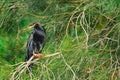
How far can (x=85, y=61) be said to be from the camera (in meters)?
2.93

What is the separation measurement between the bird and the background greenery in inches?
2.6

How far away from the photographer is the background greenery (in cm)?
284

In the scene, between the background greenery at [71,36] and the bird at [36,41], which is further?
the bird at [36,41]

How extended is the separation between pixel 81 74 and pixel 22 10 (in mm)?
1155

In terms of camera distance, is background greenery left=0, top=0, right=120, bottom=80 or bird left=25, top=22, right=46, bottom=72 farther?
bird left=25, top=22, right=46, bottom=72

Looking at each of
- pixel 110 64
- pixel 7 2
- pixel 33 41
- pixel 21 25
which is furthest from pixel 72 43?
pixel 21 25

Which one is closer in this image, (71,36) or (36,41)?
(71,36)

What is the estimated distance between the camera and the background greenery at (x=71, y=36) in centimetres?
284

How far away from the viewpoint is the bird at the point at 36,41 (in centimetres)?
351

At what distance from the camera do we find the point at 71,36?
3293 millimetres

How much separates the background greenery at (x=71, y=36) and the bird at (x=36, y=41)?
66 millimetres

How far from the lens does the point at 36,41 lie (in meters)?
3.59

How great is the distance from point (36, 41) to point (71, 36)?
38cm

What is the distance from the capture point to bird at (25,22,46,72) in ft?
11.5
